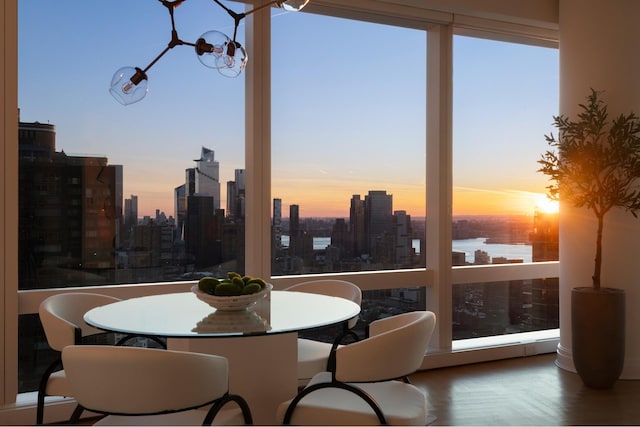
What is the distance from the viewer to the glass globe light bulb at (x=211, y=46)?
269cm

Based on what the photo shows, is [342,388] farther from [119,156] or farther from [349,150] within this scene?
[349,150]

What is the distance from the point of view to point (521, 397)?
13.9 ft

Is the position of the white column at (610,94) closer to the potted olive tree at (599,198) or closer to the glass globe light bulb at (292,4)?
the potted olive tree at (599,198)

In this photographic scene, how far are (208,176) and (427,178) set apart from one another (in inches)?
74.9

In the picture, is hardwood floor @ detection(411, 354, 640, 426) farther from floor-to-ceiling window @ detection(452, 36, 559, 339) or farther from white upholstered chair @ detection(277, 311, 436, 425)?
white upholstered chair @ detection(277, 311, 436, 425)

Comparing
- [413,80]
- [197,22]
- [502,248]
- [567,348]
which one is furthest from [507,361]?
[197,22]

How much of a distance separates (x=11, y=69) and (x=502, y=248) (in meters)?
4.15

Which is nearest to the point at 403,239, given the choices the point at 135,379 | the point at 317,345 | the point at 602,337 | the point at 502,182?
the point at 502,182

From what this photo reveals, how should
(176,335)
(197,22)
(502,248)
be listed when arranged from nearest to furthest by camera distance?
1. (176,335)
2. (197,22)
3. (502,248)

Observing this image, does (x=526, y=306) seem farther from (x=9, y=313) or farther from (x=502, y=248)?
(x=9, y=313)

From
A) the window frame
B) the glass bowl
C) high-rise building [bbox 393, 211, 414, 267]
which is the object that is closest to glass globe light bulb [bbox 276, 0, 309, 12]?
the glass bowl

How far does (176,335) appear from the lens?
2.31 m

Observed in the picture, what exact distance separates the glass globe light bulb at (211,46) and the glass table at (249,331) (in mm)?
1132

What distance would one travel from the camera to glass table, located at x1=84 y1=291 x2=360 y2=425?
2469 millimetres
